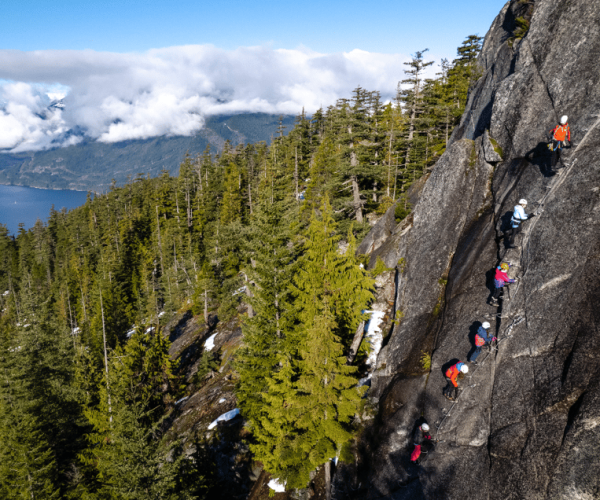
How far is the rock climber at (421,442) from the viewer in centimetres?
1148

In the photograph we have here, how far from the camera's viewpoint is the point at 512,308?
11.2 metres

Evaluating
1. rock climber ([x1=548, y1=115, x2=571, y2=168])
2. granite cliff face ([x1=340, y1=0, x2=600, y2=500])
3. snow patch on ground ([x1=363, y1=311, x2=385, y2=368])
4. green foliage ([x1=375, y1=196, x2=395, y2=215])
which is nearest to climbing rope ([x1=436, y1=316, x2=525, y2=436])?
granite cliff face ([x1=340, y1=0, x2=600, y2=500])

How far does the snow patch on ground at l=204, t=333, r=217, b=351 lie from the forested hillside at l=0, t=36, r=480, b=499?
271 centimetres

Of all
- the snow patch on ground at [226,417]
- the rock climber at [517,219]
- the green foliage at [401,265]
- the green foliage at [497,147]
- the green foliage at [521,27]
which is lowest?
the snow patch on ground at [226,417]

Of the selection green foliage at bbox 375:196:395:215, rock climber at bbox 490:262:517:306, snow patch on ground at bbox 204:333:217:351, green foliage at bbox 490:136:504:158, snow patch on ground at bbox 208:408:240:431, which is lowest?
snow patch on ground at bbox 204:333:217:351

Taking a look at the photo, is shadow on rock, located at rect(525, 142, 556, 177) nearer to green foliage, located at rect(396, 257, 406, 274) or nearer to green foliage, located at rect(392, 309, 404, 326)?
green foliage, located at rect(396, 257, 406, 274)

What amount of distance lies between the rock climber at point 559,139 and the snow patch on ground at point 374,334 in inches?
471

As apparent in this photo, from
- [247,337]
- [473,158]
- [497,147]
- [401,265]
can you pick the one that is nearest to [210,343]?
[247,337]

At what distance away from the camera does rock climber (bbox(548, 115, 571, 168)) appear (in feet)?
35.3

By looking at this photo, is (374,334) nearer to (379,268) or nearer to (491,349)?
(379,268)

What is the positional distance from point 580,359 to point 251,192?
194 feet

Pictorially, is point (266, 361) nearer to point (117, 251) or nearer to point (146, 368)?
point (146, 368)

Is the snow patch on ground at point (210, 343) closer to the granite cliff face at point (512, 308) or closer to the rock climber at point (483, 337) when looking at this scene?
the granite cliff face at point (512, 308)

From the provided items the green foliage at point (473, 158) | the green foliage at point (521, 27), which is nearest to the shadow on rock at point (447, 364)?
the green foliage at point (473, 158)
